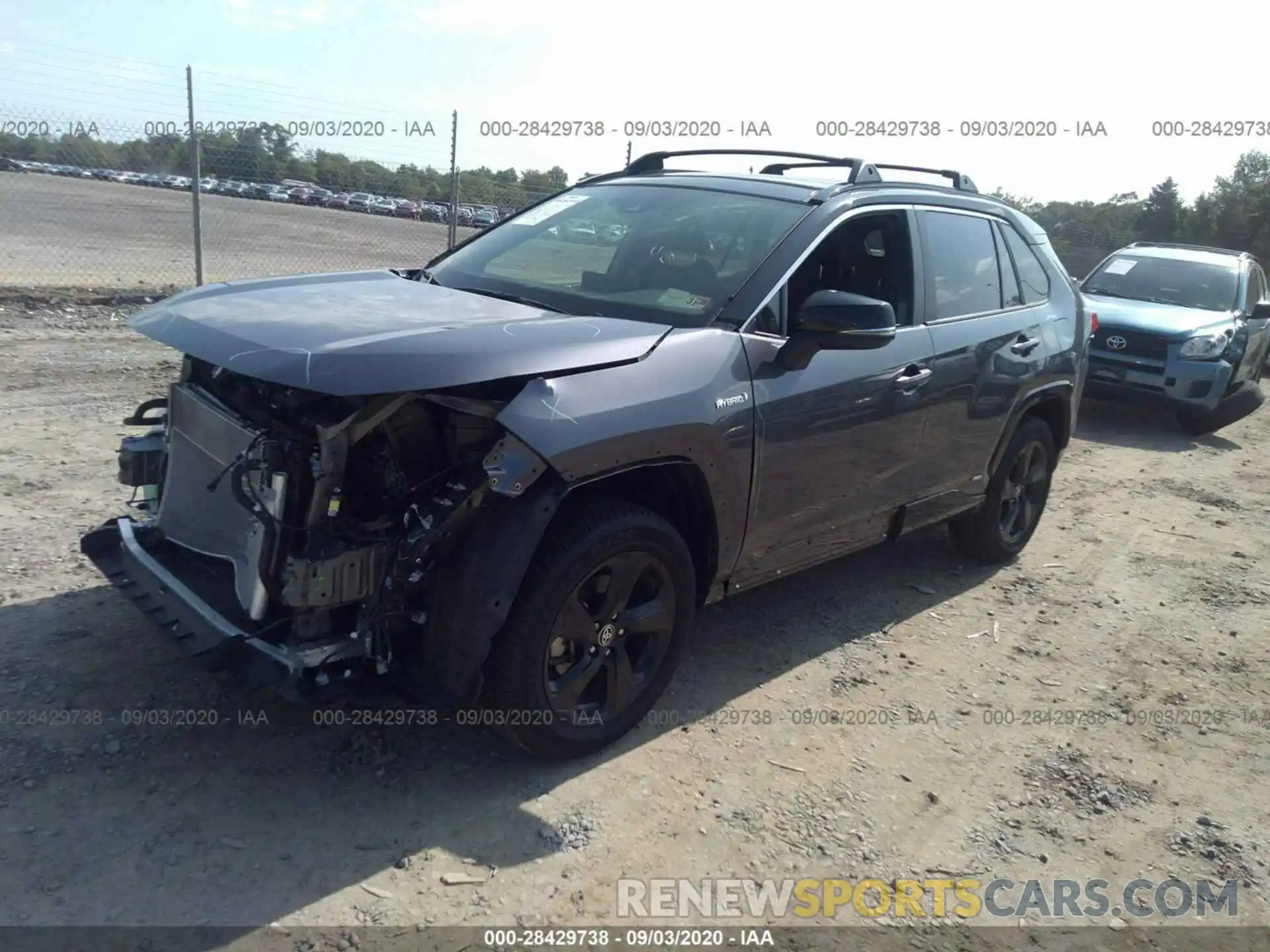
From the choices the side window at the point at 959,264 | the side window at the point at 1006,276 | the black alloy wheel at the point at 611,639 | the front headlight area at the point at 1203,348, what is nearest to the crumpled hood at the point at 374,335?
the black alloy wheel at the point at 611,639

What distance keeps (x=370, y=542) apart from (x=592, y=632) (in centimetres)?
80

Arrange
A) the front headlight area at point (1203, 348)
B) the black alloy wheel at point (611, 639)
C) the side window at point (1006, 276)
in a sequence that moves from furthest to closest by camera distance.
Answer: the front headlight area at point (1203, 348) < the side window at point (1006, 276) < the black alloy wheel at point (611, 639)

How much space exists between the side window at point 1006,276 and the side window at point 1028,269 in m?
0.05

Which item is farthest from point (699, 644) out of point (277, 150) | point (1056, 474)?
point (277, 150)

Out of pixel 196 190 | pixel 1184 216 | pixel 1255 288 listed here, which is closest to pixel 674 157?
pixel 196 190

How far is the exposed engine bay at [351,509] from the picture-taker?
112 inches

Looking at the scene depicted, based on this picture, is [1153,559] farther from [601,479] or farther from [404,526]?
[404,526]

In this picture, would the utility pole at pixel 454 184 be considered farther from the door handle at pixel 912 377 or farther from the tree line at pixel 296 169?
the door handle at pixel 912 377

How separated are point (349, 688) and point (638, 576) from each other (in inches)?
39.8

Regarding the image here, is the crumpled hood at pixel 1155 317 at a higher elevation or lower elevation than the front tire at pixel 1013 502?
higher

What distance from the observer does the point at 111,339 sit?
8.67m

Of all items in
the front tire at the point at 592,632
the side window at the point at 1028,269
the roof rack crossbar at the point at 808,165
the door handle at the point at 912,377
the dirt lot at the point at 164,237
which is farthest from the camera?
the dirt lot at the point at 164,237

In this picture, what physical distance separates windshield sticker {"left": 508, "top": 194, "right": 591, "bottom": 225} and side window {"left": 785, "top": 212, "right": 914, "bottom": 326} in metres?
1.22

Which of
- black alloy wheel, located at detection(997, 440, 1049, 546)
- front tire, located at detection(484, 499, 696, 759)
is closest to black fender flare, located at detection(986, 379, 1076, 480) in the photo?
black alloy wheel, located at detection(997, 440, 1049, 546)
